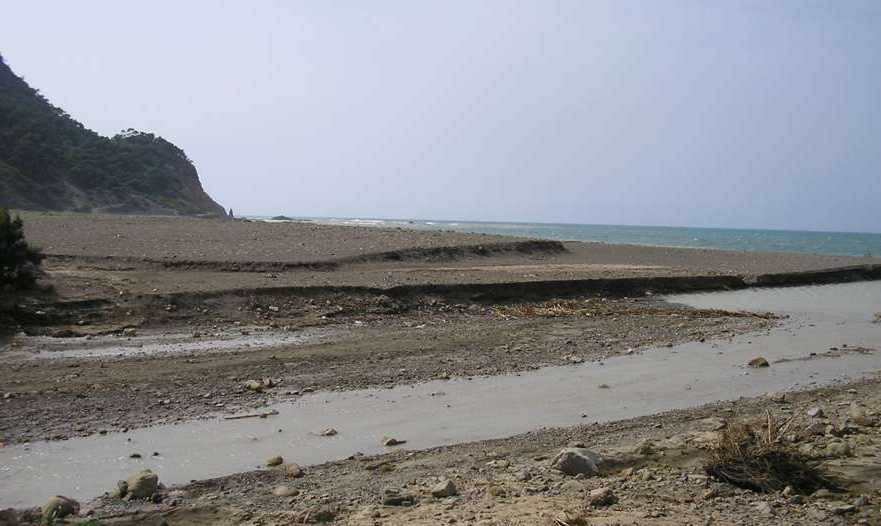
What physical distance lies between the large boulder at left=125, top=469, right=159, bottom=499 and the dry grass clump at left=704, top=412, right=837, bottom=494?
433 centimetres

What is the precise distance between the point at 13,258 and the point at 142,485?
916cm

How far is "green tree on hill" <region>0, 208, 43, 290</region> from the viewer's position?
1281 centimetres

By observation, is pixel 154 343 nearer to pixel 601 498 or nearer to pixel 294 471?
pixel 294 471

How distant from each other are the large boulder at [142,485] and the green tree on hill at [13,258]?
865 centimetres

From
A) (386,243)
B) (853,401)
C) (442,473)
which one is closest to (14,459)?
(442,473)

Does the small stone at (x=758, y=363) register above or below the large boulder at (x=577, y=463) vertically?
below

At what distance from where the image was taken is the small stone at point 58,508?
514cm

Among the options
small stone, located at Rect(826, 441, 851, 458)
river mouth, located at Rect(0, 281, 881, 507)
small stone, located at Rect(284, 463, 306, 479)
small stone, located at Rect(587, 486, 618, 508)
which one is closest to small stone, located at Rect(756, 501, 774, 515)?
small stone, located at Rect(587, 486, 618, 508)

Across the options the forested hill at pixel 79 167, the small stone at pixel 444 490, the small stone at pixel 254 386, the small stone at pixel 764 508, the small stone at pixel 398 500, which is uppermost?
the forested hill at pixel 79 167

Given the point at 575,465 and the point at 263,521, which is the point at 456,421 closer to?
the point at 575,465

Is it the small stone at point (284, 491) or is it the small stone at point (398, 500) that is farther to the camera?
the small stone at point (284, 491)

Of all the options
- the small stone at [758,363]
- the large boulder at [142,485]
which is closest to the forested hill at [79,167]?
the small stone at [758,363]

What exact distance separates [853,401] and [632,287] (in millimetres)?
11218

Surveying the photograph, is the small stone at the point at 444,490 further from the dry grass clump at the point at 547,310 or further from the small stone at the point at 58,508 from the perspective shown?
the dry grass clump at the point at 547,310
